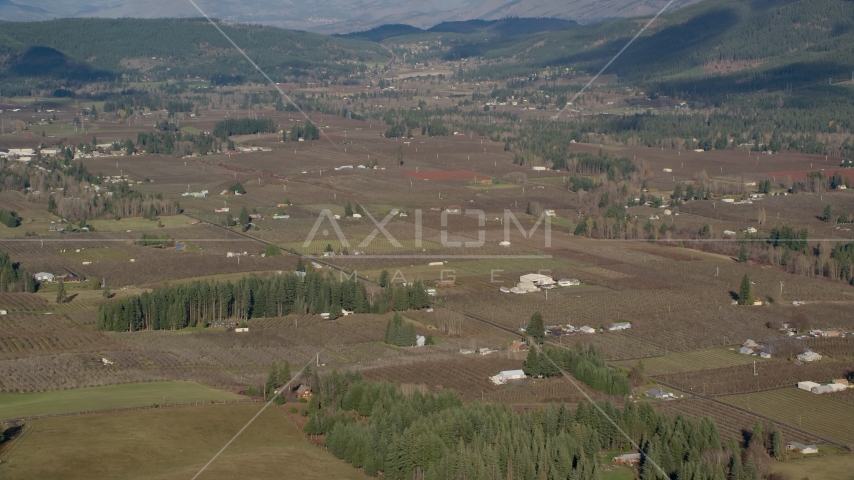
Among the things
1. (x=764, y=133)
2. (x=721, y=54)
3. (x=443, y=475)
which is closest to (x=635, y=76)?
(x=721, y=54)

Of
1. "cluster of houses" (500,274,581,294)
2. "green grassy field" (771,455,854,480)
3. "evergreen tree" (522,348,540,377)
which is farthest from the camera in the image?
"cluster of houses" (500,274,581,294)

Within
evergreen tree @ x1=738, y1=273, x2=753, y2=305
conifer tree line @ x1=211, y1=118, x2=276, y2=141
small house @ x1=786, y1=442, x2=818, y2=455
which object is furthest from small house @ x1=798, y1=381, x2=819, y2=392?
A: conifer tree line @ x1=211, y1=118, x2=276, y2=141

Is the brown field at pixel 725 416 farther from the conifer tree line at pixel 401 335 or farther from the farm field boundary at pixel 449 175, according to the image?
the farm field boundary at pixel 449 175

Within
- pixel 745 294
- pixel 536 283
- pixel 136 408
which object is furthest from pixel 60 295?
pixel 745 294

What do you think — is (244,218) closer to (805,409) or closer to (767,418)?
(805,409)

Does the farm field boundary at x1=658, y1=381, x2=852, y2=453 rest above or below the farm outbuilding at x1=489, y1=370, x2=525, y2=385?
below

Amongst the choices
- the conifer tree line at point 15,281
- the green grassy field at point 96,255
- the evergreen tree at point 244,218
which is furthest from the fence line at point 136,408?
the evergreen tree at point 244,218

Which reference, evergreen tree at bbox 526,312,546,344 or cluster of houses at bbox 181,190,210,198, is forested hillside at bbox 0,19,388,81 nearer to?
cluster of houses at bbox 181,190,210,198

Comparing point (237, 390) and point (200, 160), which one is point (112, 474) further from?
point (200, 160)
